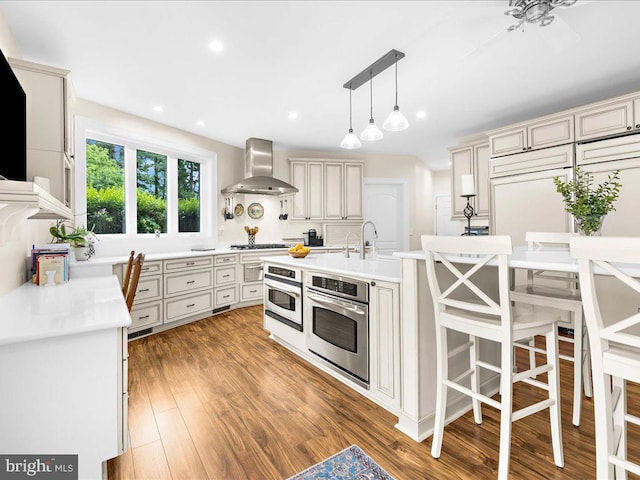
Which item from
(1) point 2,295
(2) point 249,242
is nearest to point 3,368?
(1) point 2,295

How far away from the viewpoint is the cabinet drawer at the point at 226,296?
4.34 metres

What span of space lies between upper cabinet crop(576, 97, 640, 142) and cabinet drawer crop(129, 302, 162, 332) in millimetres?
4893

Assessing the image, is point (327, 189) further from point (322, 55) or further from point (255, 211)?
point (322, 55)

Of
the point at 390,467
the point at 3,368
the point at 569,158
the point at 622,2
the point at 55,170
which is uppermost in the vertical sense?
the point at 622,2

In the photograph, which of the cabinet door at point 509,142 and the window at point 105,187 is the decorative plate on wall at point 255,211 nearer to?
the window at point 105,187

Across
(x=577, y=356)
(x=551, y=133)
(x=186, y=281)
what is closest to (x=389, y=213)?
(x=551, y=133)

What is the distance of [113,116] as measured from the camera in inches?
145

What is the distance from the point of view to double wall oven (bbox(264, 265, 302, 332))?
2.72 metres

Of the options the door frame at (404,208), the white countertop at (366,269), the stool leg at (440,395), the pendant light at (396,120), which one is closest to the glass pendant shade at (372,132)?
the pendant light at (396,120)

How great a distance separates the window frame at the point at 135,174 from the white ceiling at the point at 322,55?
334 mm

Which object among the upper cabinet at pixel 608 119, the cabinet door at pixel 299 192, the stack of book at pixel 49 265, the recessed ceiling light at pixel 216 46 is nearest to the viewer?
the stack of book at pixel 49 265

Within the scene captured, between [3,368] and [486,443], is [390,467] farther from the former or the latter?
[3,368]

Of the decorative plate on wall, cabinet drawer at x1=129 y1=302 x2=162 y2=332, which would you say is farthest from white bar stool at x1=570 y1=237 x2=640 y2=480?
the decorative plate on wall

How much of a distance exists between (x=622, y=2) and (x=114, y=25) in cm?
336
